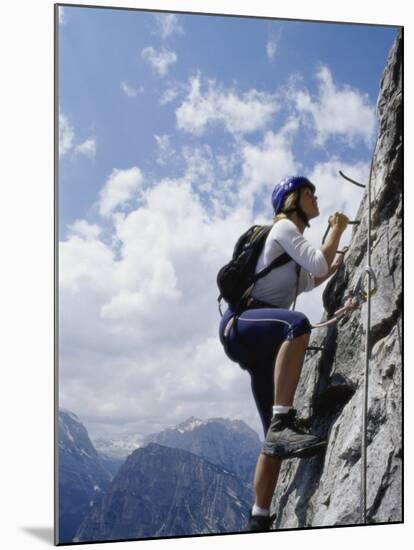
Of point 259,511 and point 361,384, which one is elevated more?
point 361,384

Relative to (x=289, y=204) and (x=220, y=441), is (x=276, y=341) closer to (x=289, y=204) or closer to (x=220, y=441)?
(x=220, y=441)

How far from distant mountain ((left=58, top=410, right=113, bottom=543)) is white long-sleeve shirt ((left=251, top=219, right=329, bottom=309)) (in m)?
1.28

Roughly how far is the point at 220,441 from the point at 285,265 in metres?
1.09

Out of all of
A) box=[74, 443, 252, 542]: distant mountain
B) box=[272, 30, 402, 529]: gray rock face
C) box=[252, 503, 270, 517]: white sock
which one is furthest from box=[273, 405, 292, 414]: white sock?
box=[252, 503, 270, 517]: white sock

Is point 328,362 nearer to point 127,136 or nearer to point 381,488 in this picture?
point 381,488

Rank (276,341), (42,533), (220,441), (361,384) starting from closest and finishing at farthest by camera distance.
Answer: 1. (42,533)
2. (220,441)
3. (276,341)
4. (361,384)

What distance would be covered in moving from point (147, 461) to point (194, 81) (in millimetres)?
2186

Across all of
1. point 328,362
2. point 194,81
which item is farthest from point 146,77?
point 328,362

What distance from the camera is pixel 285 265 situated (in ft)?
20.9

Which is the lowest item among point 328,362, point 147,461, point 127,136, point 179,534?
point 179,534

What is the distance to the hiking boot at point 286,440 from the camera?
6258 mm

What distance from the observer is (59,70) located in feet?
19.8

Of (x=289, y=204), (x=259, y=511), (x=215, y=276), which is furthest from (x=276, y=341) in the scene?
(x=259, y=511)

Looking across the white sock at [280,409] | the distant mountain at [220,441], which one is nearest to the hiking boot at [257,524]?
the distant mountain at [220,441]
